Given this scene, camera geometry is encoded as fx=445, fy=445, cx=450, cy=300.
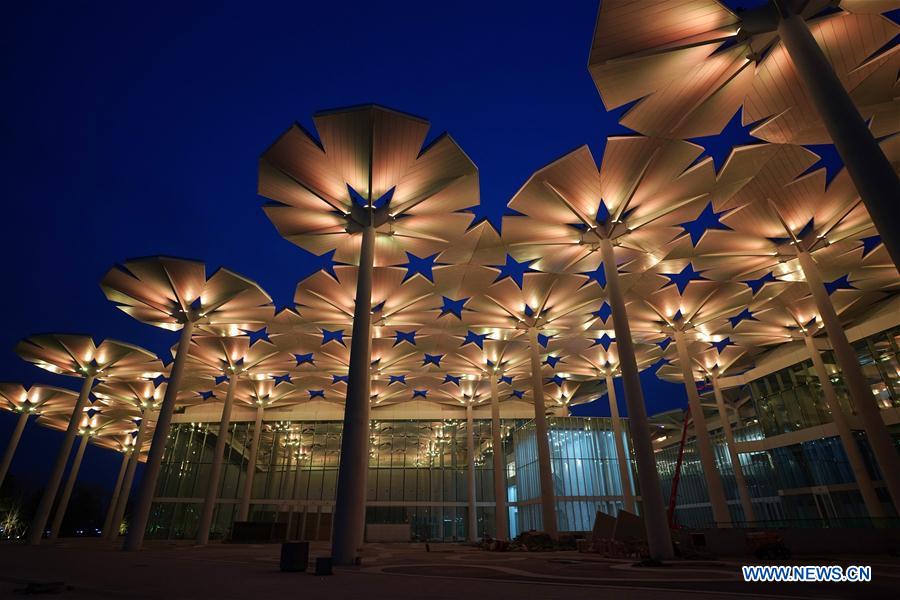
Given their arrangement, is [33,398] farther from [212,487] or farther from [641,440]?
[641,440]

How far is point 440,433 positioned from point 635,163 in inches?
1392

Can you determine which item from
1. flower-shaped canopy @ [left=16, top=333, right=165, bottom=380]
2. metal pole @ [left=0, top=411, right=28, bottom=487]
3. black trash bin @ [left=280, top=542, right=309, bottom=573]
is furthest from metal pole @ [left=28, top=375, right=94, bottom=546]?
black trash bin @ [left=280, top=542, right=309, bottom=573]

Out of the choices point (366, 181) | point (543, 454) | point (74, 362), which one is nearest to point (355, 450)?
point (366, 181)

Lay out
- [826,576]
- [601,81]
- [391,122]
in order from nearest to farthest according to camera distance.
Result: [826,576], [601,81], [391,122]

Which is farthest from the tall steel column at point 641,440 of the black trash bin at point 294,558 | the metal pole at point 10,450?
the metal pole at point 10,450

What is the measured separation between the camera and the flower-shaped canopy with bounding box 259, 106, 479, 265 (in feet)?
47.0

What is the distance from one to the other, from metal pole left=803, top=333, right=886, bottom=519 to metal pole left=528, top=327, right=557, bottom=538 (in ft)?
53.6

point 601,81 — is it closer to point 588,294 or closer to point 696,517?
point 588,294

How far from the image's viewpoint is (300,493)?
141 feet

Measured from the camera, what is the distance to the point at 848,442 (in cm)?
2645

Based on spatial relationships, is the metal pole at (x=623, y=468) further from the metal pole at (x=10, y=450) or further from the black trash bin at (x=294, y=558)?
the metal pole at (x=10, y=450)

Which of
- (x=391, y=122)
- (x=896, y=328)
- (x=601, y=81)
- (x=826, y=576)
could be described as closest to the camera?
(x=826, y=576)

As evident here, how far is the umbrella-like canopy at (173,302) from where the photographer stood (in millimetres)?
21562

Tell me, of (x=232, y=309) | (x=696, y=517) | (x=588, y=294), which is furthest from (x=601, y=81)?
(x=696, y=517)
